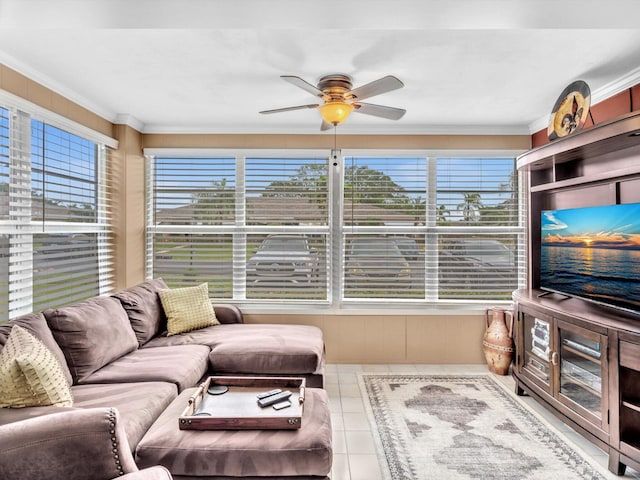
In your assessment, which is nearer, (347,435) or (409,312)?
A: (347,435)

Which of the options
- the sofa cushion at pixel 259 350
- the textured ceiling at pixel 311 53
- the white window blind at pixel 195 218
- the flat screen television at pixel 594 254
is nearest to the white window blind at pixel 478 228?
the textured ceiling at pixel 311 53

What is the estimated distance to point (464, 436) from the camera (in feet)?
8.52

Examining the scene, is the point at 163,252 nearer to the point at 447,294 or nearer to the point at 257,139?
the point at 257,139

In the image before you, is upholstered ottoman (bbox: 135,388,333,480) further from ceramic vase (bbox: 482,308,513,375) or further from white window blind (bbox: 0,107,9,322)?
ceramic vase (bbox: 482,308,513,375)

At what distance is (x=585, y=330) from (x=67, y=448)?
2756 mm

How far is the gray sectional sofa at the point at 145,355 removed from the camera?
6.54 ft

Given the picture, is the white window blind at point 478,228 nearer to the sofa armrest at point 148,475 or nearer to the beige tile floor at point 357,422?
the beige tile floor at point 357,422

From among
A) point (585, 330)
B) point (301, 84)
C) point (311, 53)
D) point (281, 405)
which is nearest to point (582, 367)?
point (585, 330)

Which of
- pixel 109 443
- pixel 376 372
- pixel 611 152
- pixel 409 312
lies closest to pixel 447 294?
pixel 409 312

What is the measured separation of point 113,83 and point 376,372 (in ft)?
11.3

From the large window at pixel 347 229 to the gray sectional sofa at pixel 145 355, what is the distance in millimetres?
652

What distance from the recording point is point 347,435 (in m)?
2.64

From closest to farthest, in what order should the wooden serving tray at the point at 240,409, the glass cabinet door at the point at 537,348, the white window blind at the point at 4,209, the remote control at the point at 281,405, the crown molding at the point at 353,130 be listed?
the wooden serving tray at the point at 240,409, the remote control at the point at 281,405, the white window blind at the point at 4,209, the glass cabinet door at the point at 537,348, the crown molding at the point at 353,130

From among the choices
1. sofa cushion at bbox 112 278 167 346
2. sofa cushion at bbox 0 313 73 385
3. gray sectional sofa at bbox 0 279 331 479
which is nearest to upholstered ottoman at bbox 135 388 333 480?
gray sectional sofa at bbox 0 279 331 479
